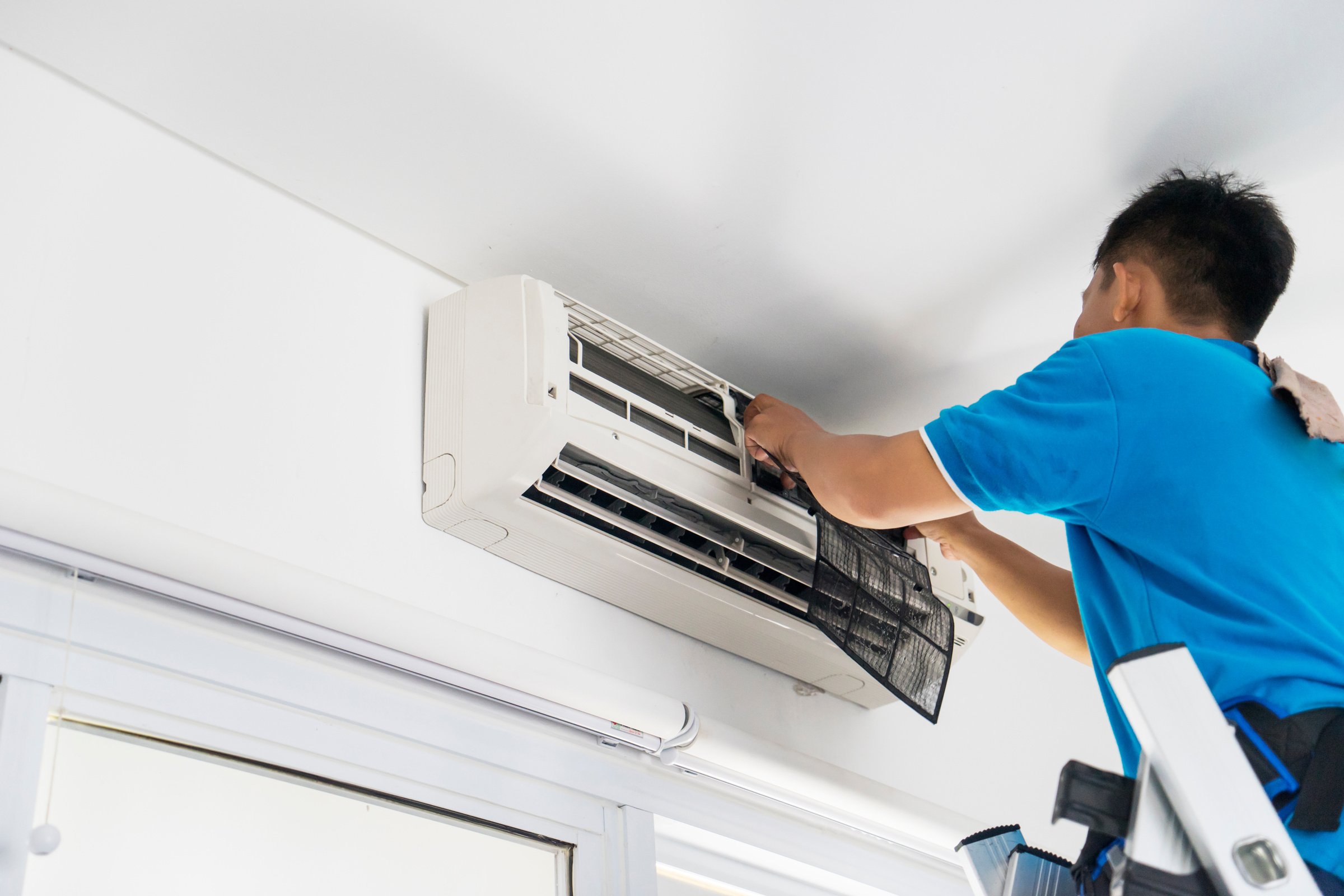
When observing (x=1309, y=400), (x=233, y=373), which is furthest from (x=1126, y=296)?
(x=233, y=373)

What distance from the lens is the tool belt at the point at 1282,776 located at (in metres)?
0.81

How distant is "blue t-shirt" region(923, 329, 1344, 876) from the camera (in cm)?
95

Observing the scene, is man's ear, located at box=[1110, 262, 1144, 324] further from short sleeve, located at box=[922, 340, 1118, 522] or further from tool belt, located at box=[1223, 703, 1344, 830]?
tool belt, located at box=[1223, 703, 1344, 830]

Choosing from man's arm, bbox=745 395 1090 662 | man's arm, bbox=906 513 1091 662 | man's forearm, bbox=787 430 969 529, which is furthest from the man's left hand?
man's arm, bbox=906 513 1091 662

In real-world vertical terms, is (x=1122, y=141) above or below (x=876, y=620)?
above

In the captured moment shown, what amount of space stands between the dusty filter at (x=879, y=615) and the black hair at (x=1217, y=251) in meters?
0.50

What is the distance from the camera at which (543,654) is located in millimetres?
1272

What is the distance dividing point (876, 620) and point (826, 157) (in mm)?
610

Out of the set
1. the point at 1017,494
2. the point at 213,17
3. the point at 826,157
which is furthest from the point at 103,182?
the point at 1017,494

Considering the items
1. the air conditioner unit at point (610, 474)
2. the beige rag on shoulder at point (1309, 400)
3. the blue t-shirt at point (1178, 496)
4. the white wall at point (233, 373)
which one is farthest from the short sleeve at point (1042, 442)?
the white wall at point (233, 373)

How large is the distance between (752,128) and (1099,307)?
1.60 feet

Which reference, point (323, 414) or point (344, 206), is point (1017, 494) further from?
point (344, 206)

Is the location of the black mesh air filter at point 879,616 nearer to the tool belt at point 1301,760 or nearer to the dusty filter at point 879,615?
the dusty filter at point 879,615

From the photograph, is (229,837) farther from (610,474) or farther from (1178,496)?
(1178,496)
